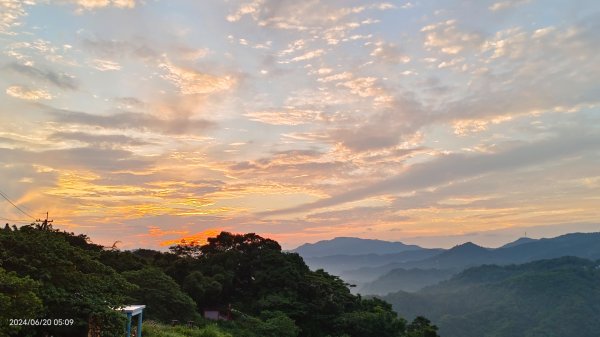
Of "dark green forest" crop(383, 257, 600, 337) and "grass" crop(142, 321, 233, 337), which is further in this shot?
"dark green forest" crop(383, 257, 600, 337)

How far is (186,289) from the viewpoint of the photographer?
3941 centimetres

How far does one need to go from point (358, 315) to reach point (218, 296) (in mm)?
14553

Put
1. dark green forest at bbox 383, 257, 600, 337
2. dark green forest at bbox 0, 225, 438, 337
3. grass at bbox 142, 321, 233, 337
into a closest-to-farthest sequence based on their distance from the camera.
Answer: dark green forest at bbox 0, 225, 438, 337 → grass at bbox 142, 321, 233, 337 → dark green forest at bbox 383, 257, 600, 337

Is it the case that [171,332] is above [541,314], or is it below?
above

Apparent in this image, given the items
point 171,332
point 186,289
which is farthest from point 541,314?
point 171,332

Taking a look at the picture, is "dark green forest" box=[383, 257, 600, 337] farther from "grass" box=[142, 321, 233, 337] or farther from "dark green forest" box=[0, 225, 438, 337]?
"grass" box=[142, 321, 233, 337]

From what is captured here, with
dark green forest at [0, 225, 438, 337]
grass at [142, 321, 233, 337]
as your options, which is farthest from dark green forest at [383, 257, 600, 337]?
grass at [142, 321, 233, 337]

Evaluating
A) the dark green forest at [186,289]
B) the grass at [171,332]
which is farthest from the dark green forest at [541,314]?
the grass at [171,332]

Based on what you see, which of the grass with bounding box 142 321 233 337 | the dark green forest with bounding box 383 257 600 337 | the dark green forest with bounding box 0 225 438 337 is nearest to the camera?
the dark green forest with bounding box 0 225 438 337

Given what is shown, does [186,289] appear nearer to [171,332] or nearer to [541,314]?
[171,332]

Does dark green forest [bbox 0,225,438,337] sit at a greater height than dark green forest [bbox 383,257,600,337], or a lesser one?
greater

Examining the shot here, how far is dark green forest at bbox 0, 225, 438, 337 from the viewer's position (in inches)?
556

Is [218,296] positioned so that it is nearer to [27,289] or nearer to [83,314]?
[83,314]

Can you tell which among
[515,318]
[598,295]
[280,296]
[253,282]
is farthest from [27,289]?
[598,295]
